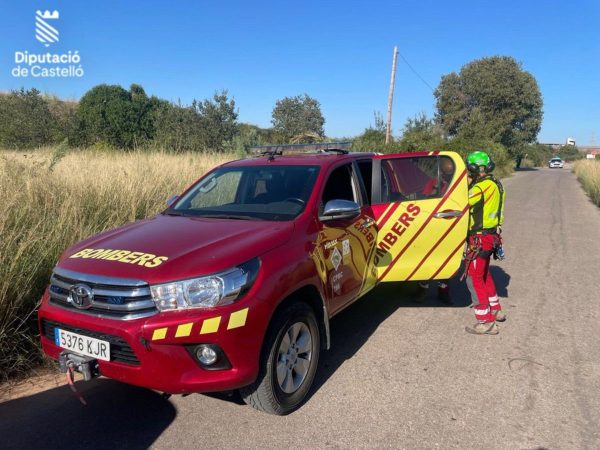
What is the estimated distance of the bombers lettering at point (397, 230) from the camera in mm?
4473

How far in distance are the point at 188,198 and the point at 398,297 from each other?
3025 millimetres

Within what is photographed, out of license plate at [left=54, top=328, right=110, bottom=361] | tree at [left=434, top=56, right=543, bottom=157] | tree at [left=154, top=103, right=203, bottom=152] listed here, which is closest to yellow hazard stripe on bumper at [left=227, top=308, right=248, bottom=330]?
license plate at [left=54, top=328, right=110, bottom=361]

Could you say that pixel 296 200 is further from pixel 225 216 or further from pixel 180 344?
pixel 180 344

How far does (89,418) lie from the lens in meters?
3.04

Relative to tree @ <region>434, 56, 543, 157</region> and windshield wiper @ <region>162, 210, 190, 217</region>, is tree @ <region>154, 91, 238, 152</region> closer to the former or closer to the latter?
windshield wiper @ <region>162, 210, 190, 217</region>

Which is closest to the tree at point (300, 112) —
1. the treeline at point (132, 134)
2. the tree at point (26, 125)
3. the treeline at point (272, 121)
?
the treeline at point (272, 121)

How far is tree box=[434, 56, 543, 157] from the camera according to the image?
4381 centimetres

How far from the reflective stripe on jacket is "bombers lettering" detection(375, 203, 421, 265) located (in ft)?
2.02

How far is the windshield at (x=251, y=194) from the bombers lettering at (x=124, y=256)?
913 mm

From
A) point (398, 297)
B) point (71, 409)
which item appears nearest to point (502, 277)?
point (398, 297)

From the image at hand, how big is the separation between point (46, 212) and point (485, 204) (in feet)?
16.6

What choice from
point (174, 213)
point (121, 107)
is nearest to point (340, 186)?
point (174, 213)

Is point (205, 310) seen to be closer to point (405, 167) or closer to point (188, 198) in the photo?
point (188, 198)

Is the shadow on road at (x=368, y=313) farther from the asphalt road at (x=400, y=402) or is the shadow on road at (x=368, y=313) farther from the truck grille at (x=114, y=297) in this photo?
the truck grille at (x=114, y=297)
